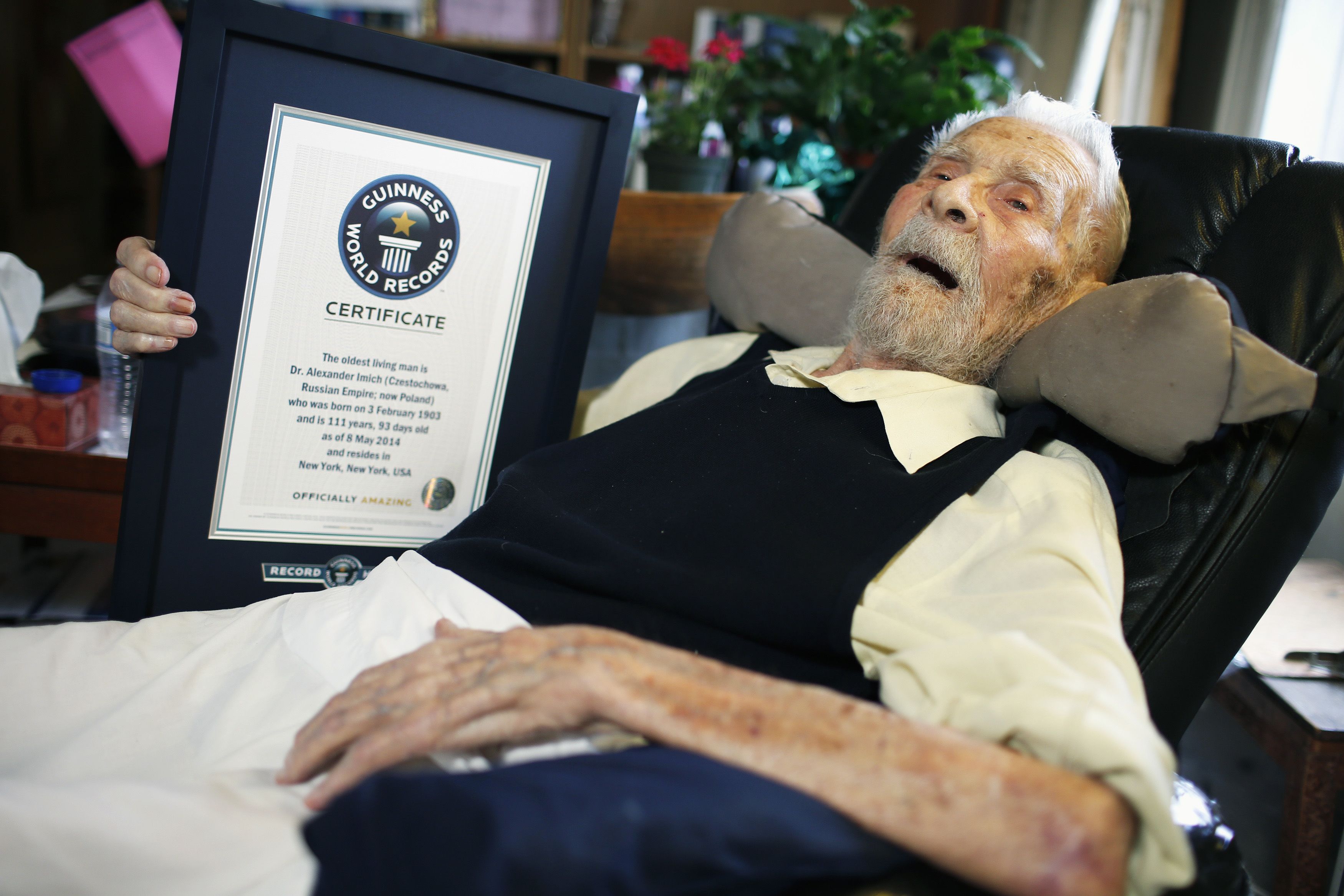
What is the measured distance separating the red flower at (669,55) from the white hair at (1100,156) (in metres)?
0.94

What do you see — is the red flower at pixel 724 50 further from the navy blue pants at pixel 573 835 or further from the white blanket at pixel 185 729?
the navy blue pants at pixel 573 835

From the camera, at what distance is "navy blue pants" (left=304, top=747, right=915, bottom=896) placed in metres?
0.54

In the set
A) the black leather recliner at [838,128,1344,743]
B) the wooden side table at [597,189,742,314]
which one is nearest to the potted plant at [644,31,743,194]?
the wooden side table at [597,189,742,314]

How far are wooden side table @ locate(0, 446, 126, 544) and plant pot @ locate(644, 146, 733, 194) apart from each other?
119cm

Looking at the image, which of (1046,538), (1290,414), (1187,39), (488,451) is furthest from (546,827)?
(1187,39)

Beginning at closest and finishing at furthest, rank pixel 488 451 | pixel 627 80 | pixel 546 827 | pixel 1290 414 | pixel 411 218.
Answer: pixel 546 827 < pixel 1290 414 < pixel 411 218 < pixel 488 451 < pixel 627 80

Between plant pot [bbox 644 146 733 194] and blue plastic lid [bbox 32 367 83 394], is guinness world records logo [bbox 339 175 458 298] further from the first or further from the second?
plant pot [bbox 644 146 733 194]

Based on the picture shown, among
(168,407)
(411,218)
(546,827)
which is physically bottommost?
(546,827)

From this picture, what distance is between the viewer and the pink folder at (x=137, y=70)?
1.74 meters

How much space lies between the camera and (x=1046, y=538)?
32.9 inches

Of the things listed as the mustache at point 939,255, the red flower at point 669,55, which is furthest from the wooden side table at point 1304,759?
the red flower at point 669,55

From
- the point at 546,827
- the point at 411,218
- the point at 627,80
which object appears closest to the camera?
the point at 546,827

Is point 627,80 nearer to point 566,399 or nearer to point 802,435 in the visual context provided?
point 566,399

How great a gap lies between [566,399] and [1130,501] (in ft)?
2.40
